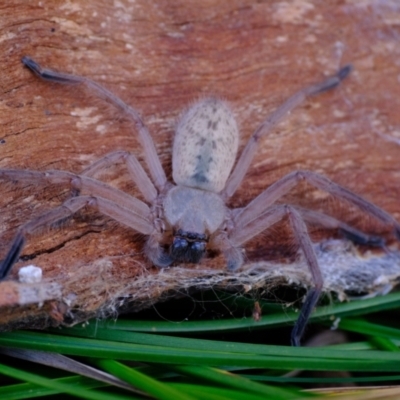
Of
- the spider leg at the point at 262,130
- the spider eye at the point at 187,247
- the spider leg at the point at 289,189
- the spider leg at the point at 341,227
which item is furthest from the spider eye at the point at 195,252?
the spider leg at the point at 341,227

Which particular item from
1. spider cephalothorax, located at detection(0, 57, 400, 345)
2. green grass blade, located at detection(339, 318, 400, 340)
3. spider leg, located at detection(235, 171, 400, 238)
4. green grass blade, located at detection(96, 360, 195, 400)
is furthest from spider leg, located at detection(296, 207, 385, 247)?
green grass blade, located at detection(96, 360, 195, 400)

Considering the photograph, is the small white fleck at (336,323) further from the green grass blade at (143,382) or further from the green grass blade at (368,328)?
the green grass blade at (143,382)

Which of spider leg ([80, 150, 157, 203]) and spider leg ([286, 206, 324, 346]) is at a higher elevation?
spider leg ([80, 150, 157, 203])

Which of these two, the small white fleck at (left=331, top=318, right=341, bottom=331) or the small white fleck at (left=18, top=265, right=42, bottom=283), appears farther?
the small white fleck at (left=331, top=318, right=341, bottom=331)

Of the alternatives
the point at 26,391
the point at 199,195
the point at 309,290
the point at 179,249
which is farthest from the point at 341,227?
the point at 26,391

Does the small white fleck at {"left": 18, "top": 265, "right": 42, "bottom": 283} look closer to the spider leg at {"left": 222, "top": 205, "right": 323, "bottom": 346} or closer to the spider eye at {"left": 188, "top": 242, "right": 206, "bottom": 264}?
the spider eye at {"left": 188, "top": 242, "right": 206, "bottom": 264}
